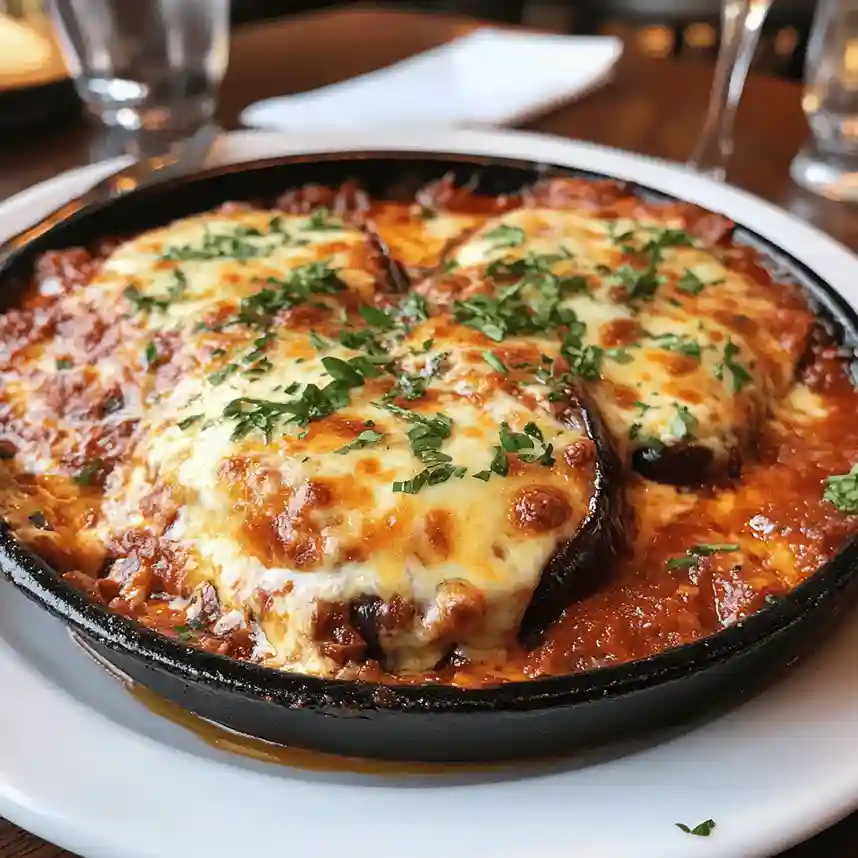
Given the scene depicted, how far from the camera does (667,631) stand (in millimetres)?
1255

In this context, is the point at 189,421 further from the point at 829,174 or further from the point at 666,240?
the point at 829,174

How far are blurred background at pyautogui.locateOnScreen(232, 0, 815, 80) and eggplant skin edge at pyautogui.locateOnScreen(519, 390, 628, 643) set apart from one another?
456 centimetres

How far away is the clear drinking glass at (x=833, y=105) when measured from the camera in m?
2.62

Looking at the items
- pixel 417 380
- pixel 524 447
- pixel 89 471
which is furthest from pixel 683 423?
pixel 89 471

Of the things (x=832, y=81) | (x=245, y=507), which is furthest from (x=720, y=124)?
(x=245, y=507)

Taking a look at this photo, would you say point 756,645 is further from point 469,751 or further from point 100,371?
point 100,371

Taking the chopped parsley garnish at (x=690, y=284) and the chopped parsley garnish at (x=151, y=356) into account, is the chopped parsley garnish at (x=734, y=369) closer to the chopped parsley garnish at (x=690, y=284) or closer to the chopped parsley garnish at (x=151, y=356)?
the chopped parsley garnish at (x=690, y=284)

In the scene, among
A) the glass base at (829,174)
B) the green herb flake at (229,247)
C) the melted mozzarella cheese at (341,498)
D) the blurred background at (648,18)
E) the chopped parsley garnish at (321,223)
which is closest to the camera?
the melted mozzarella cheese at (341,498)

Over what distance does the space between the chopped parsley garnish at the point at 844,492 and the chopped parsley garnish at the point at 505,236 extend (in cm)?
73

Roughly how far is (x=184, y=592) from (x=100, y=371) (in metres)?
0.48

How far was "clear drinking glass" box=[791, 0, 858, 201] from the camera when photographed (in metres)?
2.62

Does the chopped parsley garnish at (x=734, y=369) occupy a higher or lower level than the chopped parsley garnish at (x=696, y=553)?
higher

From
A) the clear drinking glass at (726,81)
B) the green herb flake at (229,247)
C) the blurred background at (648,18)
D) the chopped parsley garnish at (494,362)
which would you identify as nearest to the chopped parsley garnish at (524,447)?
the chopped parsley garnish at (494,362)

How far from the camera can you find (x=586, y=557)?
1.26 meters
